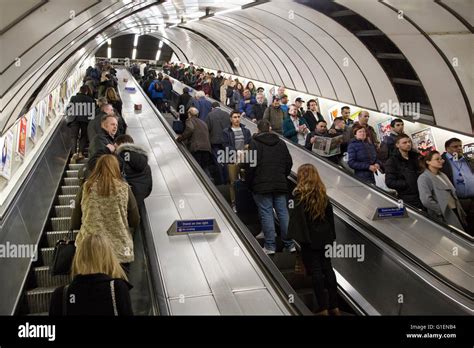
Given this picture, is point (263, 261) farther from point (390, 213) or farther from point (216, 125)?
point (216, 125)

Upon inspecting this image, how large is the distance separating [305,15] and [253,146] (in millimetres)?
8910

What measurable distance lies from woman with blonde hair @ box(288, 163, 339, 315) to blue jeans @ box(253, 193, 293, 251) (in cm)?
120

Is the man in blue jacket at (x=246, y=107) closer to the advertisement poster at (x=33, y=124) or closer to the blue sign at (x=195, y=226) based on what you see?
the advertisement poster at (x=33, y=124)

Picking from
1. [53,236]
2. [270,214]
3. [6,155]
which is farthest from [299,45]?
[53,236]

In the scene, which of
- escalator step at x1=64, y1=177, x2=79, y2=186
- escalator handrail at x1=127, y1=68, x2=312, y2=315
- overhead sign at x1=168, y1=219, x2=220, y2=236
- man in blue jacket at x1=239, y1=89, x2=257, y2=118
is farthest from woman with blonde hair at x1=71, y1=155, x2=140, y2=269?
man in blue jacket at x1=239, y1=89, x2=257, y2=118

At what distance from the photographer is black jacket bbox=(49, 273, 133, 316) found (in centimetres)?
279

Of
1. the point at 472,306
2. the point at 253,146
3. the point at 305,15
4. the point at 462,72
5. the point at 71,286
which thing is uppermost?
the point at 305,15

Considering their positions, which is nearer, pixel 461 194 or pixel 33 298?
pixel 33 298

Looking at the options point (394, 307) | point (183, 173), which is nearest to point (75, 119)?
point (183, 173)

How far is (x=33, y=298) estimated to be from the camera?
5094 mm

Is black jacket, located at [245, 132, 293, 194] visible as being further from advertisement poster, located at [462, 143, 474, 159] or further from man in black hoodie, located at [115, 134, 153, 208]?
advertisement poster, located at [462, 143, 474, 159]

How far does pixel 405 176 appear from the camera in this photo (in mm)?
6438

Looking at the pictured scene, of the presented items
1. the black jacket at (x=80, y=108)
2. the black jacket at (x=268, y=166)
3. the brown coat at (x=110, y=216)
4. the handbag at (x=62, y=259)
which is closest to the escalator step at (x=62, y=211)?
the black jacket at (x=80, y=108)

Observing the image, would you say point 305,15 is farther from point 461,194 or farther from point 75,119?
point 461,194
